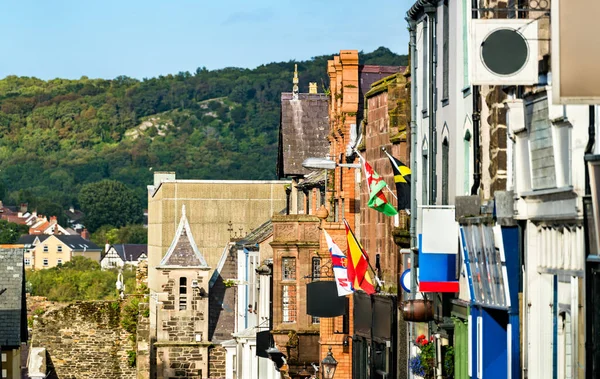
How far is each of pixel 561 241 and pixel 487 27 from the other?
279 cm

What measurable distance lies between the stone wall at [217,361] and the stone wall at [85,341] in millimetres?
6076

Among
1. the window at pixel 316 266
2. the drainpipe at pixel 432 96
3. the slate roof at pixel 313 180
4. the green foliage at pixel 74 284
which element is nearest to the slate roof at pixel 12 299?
the slate roof at pixel 313 180

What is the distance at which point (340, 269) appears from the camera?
35625mm

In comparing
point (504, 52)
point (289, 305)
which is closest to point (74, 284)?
point (289, 305)

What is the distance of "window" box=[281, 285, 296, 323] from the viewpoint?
46.5m

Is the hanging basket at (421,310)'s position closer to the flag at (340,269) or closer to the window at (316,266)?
the flag at (340,269)

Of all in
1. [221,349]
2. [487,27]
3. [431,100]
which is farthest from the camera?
[221,349]

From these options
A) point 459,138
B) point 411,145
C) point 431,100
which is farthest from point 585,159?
point 411,145

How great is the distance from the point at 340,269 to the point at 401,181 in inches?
201

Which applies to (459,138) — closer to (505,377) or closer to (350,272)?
(505,377)

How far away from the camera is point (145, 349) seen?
74.0 m

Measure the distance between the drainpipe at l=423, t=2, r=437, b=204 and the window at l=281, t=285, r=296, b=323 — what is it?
18818 mm

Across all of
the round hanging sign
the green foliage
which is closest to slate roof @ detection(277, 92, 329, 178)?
the round hanging sign

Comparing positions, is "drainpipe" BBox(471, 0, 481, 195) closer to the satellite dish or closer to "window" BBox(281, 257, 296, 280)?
the satellite dish
